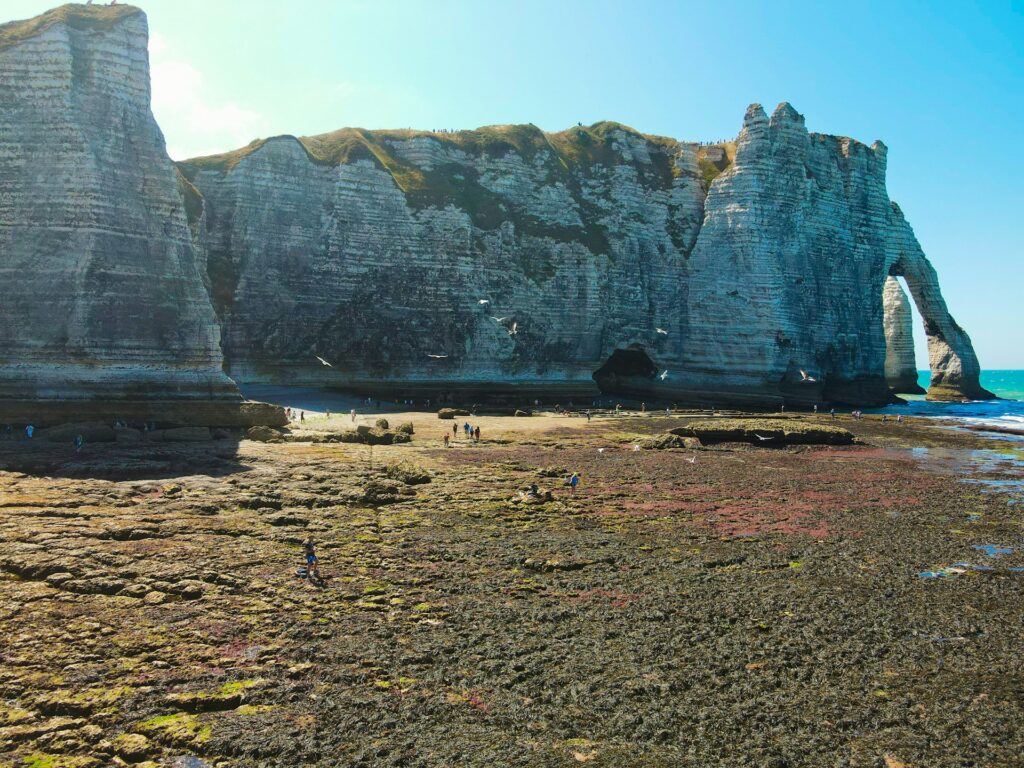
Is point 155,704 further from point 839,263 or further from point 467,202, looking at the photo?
point 839,263

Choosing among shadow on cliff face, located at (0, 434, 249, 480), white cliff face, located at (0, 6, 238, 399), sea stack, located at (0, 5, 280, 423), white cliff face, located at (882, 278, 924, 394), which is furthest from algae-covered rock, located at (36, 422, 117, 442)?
white cliff face, located at (882, 278, 924, 394)

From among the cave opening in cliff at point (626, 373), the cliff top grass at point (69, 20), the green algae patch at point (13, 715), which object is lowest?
the green algae patch at point (13, 715)

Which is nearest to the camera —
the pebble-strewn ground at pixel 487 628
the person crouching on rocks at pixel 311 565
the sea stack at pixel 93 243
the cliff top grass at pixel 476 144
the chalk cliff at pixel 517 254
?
the pebble-strewn ground at pixel 487 628

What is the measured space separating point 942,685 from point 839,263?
63.7 meters

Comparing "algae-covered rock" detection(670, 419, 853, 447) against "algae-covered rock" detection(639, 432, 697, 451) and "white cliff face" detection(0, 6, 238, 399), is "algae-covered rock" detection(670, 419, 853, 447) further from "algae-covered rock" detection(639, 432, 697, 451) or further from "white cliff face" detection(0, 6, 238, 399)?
"white cliff face" detection(0, 6, 238, 399)

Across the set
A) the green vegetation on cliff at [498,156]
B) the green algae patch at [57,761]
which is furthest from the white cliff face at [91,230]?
the green algae patch at [57,761]

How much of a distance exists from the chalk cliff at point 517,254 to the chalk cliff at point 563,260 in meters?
0.19

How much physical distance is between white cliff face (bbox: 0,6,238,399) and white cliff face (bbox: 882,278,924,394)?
265 ft

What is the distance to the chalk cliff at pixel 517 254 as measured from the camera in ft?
108

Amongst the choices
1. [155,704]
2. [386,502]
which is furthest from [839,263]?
[155,704]

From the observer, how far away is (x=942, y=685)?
9.30 m

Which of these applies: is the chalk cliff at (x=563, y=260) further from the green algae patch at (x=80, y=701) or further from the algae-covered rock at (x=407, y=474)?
the green algae patch at (x=80, y=701)

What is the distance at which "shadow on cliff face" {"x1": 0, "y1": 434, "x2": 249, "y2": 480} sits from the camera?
20391mm

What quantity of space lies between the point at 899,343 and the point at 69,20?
8835 cm
